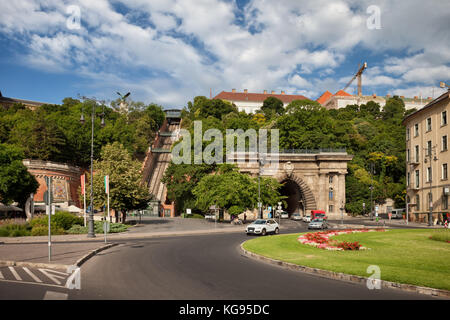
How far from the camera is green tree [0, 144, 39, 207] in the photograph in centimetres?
5175

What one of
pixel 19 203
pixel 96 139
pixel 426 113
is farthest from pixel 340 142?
pixel 19 203

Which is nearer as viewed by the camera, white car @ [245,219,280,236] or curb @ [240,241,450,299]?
curb @ [240,241,450,299]

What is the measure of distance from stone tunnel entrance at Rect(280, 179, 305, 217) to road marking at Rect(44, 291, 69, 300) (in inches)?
2783

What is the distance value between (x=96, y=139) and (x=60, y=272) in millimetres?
76329

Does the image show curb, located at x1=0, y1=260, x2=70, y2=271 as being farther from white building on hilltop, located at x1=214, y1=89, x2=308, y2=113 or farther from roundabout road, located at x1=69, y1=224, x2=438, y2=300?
white building on hilltop, located at x1=214, y1=89, x2=308, y2=113

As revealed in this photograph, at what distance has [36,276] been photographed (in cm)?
1349

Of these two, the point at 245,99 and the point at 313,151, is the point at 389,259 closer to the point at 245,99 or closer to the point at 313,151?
the point at 313,151

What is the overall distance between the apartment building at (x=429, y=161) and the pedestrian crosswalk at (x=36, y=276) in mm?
48618

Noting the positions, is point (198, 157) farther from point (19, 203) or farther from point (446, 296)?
point (446, 296)

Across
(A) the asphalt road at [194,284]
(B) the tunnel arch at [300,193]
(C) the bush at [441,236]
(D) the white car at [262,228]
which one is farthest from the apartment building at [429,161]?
(A) the asphalt road at [194,284]

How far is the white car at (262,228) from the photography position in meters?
35.4

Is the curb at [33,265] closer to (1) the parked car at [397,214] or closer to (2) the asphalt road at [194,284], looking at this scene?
(2) the asphalt road at [194,284]

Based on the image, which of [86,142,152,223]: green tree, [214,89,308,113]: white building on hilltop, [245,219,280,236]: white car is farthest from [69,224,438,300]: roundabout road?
[214,89,308,113]: white building on hilltop

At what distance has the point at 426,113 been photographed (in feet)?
190
